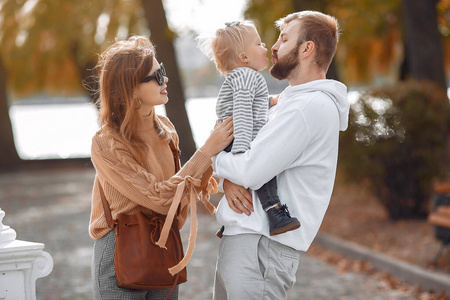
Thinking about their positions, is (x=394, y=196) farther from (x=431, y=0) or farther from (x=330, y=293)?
(x=431, y=0)

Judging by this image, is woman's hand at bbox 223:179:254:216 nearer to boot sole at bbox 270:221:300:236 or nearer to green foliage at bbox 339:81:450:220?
boot sole at bbox 270:221:300:236

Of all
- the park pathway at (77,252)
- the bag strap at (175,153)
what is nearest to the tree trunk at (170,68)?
the park pathway at (77,252)

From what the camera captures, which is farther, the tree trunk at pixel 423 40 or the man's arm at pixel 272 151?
the tree trunk at pixel 423 40

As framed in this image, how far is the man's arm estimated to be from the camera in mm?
2875

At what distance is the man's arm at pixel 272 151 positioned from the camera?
9.43 feet

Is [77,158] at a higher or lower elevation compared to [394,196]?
lower

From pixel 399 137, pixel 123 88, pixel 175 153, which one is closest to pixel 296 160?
pixel 175 153

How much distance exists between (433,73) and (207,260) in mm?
5969

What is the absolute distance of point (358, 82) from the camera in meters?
27.6

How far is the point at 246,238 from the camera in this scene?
302cm

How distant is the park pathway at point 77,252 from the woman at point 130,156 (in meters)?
3.83

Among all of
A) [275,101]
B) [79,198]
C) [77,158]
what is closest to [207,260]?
[275,101]

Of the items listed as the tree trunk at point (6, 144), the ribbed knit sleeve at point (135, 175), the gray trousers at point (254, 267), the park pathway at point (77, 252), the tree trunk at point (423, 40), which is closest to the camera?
the gray trousers at point (254, 267)

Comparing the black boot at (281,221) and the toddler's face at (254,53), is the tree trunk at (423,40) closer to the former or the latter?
the toddler's face at (254,53)
